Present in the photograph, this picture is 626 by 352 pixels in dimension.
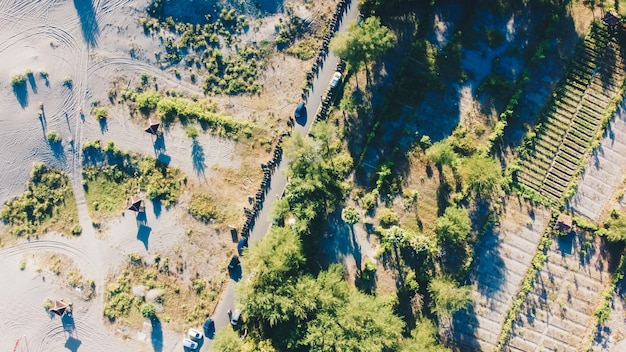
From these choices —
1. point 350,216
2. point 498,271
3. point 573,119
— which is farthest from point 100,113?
point 573,119

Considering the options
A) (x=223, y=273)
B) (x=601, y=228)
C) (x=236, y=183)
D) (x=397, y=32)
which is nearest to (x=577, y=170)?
(x=601, y=228)

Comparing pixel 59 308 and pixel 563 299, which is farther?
pixel 59 308

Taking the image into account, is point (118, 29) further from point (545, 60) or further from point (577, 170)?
point (577, 170)

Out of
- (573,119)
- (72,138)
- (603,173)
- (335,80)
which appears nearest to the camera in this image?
(573,119)

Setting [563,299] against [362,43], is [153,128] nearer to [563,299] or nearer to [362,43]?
[362,43]

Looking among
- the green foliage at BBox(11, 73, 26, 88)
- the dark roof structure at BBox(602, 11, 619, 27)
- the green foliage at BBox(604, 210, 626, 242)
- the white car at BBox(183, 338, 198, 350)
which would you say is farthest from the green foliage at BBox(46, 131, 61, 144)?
the green foliage at BBox(604, 210, 626, 242)

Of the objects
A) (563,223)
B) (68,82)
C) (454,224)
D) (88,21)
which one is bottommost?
(68,82)

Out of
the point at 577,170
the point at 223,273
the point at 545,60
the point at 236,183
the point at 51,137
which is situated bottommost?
the point at 223,273
